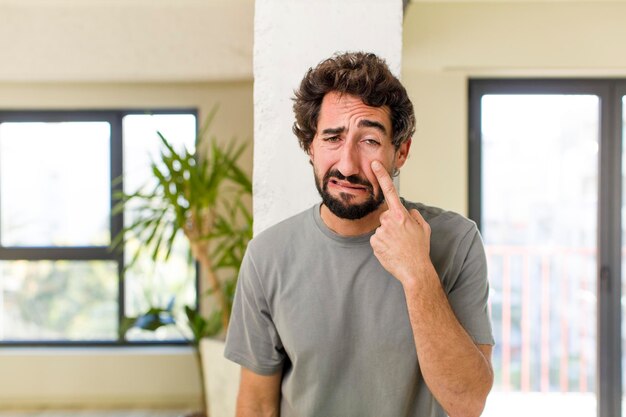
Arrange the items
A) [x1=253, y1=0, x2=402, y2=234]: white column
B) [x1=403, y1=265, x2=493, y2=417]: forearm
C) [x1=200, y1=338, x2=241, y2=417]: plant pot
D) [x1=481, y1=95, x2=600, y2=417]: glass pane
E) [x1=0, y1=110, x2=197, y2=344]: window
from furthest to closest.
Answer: [x1=0, y1=110, x2=197, y2=344]: window → [x1=481, y1=95, x2=600, y2=417]: glass pane → [x1=200, y1=338, x2=241, y2=417]: plant pot → [x1=253, y1=0, x2=402, y2=234]: white column → [x1=403, y1=265, x2=493, y2=417]: forearm

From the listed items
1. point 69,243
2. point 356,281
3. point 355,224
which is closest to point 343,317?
point 356,281

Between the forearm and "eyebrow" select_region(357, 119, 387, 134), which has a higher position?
"eyebrow" select_region(357, 119, 387, 134)

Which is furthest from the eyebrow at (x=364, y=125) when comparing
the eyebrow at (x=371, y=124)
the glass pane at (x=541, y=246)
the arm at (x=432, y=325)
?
the glass pane at (x=541, y=246)

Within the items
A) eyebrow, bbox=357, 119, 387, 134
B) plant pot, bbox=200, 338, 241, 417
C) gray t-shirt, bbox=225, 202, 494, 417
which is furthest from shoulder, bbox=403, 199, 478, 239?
plant pot, bbox=200, 338, 241, 417

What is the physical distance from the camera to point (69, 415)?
14.6 feet

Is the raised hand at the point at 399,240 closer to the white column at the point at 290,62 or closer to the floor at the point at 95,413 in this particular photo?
the white column at the point at 290,62

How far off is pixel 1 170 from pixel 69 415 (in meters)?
1.80

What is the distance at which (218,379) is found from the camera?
336cm

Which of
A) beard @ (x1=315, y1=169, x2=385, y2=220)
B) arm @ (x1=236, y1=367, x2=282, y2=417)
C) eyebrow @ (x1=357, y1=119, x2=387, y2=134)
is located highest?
eyebrow @ (x1=357, y1=119, x2=387, y2=134)

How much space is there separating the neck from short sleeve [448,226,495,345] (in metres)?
0.19

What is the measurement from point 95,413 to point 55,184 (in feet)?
5.36

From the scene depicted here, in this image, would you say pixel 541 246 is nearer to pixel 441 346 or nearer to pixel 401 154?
pixel 401 154

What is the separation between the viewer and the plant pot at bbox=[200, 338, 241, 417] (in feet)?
10.7

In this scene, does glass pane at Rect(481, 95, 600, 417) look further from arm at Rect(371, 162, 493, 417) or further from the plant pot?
arm at Rect(371, 162, 493, 417)
